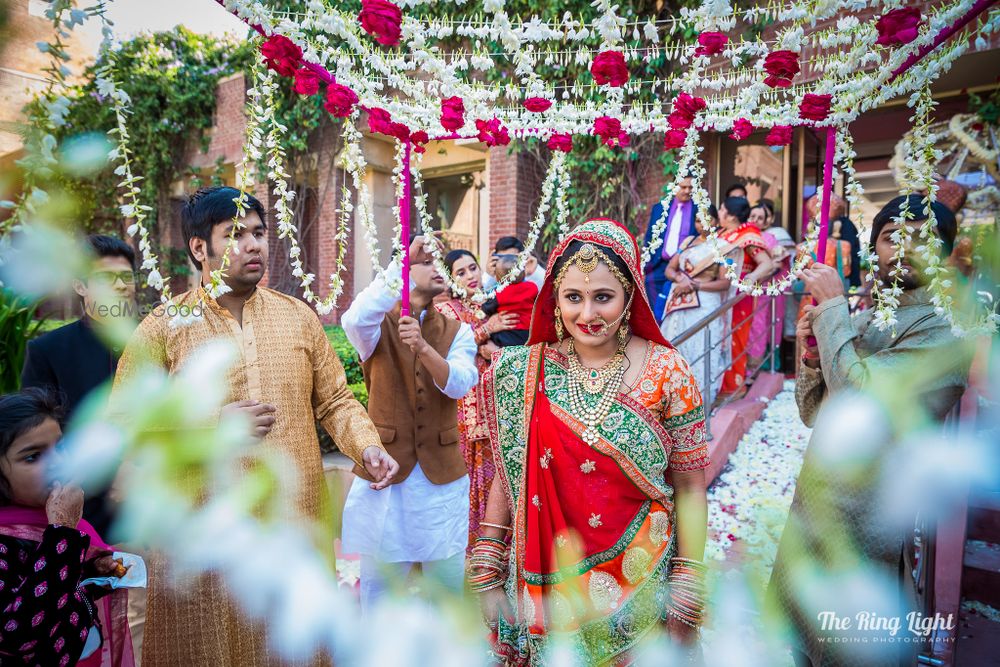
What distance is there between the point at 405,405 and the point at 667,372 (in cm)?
143

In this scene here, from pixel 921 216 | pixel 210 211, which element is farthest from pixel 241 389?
pixel 921 216

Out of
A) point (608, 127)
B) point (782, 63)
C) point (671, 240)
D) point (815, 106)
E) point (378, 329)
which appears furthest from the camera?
point (671, 240)

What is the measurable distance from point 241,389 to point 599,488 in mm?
1321

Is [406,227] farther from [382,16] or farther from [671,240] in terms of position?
[671,240]

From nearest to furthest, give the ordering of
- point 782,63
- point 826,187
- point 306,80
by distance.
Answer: point 306,80 < point 782,63 < point 826,187

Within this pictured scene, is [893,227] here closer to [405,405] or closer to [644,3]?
[405,405]

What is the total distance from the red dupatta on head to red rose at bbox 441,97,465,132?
3.33 feet

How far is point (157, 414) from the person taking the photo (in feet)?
6.35

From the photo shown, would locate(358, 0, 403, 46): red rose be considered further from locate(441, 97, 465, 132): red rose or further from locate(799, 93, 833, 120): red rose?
locate(799, 93, 833, 120): red rose

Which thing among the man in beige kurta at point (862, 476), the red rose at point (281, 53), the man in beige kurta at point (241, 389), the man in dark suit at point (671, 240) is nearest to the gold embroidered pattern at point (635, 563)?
the man in beige kurta at point (241, 389)

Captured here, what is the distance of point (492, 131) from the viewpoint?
2.79 metres

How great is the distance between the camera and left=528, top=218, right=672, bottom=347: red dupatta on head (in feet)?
5.82

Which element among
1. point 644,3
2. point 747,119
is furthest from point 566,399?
point 644,3

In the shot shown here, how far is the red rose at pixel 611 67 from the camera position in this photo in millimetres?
2248
